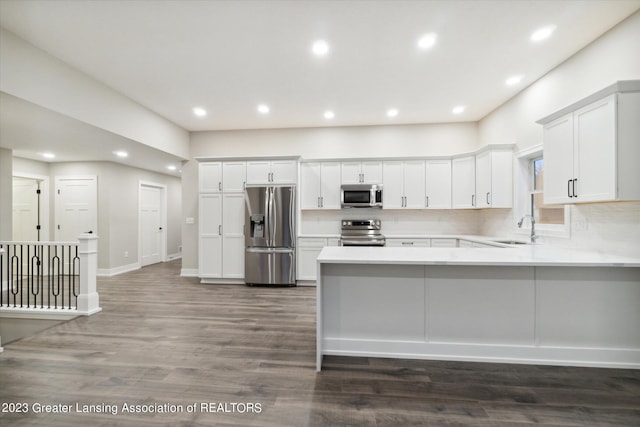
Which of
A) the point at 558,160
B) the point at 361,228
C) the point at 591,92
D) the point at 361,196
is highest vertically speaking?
the point at 591,92

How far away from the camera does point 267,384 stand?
210 centimetres

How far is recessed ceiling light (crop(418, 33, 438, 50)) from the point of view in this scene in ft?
9.10

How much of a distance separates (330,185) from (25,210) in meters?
6.60

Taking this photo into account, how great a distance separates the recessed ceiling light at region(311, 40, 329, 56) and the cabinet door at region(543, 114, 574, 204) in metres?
2.42

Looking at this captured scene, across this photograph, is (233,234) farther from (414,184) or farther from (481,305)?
(481,305)

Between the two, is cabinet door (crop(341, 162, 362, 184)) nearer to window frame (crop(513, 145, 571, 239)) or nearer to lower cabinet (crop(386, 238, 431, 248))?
lower cabinet (crop(386, 238, 431, 248))

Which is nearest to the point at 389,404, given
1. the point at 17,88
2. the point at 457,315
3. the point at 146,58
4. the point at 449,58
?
the point at 457,315

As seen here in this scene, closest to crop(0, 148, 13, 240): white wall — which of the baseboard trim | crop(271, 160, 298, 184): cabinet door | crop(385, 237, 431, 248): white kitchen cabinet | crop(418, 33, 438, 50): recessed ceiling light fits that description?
the baseboard trim

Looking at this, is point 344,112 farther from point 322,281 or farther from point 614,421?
point 614,421

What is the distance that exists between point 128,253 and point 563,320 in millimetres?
7798

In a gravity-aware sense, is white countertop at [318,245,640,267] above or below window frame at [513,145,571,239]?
below

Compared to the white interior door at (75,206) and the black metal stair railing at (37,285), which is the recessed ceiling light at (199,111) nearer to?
the black metal stair railing at (37,285)

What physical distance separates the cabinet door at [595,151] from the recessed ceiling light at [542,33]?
869mm

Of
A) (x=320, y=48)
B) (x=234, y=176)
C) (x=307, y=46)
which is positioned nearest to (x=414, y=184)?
(x=320, y=48)
